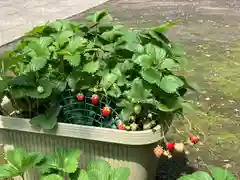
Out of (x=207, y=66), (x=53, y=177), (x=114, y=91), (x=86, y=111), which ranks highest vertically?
(x=114, y=91)

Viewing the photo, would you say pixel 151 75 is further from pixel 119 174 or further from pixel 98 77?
pixel 119 174

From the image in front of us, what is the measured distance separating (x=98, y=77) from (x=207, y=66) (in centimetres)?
276

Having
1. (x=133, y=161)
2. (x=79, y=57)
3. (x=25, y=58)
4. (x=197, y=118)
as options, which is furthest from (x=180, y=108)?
(x=197, y=118)

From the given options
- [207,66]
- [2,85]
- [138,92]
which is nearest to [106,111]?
[138,92]

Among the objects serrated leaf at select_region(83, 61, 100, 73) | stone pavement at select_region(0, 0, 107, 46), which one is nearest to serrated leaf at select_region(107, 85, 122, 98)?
serrated leaf at select_region(83, 61, 100, 73)

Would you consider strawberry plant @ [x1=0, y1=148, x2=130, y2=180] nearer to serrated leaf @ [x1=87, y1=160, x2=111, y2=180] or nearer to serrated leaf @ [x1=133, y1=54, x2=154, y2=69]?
serrated leaf @ [x1=87, y1=160, x2=111, y2=180]

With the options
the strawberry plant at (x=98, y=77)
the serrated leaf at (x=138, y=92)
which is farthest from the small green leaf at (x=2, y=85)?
the serrated leaf at (x=138, y=92)

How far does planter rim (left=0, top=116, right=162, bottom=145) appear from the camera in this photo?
2014 mm

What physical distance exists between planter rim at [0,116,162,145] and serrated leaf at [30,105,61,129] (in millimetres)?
39

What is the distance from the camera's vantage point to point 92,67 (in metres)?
2.16

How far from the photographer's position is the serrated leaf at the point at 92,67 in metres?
2.14

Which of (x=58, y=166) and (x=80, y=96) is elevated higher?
(x=80, y=96)

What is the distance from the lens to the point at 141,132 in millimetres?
2008

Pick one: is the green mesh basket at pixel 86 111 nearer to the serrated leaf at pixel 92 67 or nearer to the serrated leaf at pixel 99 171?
the serrated leaf at pixel 92 67
